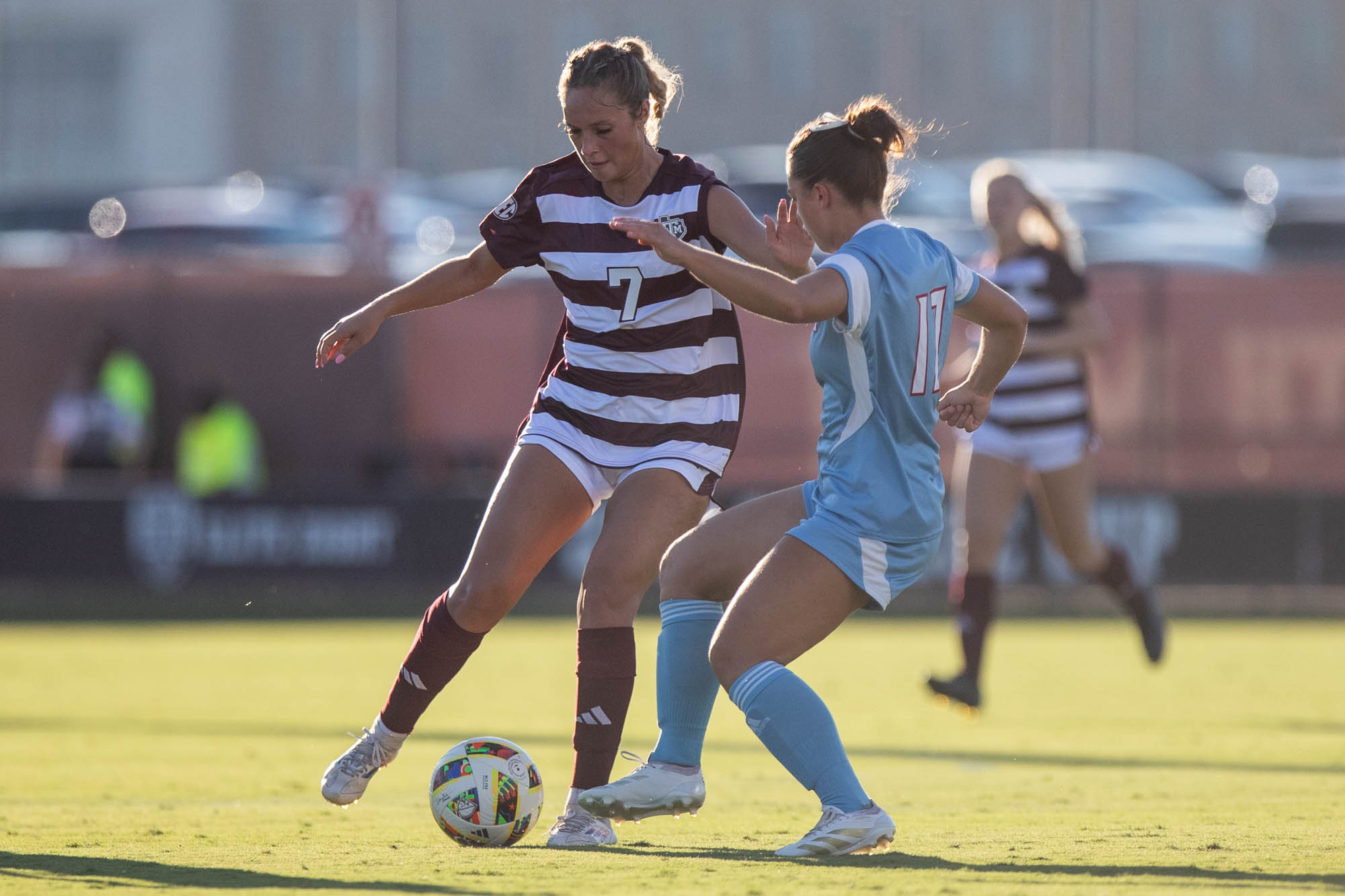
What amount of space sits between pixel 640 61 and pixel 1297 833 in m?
2.56

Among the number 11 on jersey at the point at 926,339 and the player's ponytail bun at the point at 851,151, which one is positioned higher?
the player's ponytail bun at the point at 851,151

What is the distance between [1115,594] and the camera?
8703mm

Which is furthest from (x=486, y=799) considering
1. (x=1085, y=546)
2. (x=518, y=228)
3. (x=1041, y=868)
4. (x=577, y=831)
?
(x=1085, y=546)

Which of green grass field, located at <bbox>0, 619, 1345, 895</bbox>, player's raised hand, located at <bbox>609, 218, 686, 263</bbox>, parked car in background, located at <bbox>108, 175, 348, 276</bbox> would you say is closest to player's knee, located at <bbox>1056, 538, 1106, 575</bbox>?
green grass field, located at <bbox>0, 619, 1345, 895</bbox>

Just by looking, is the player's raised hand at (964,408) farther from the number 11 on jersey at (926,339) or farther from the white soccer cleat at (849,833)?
the white soccer cleat at (849,833)

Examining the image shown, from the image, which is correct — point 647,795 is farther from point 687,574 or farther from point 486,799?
point 687,574

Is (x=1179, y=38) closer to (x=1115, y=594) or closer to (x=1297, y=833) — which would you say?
(x=1115, y=594)

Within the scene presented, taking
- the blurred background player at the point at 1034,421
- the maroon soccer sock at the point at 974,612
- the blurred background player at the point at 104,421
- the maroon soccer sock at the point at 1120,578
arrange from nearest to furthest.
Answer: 1. the maroon soccer sock at the point at 974,612
2. the blurred background player at the point at 1034,421
3. the maroon soccer sock at the point at 1120,578
4. the blurred background player at the point at 104,421

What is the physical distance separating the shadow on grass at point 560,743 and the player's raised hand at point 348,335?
2.62 metres

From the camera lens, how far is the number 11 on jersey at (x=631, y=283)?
5039 millimetres

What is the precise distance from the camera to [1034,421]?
8156 millimetres

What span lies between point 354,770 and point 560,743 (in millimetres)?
2435

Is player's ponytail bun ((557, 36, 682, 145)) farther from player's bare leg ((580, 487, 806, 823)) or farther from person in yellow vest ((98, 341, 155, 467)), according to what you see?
person in yellow vest ((98, 341, 155, 467))

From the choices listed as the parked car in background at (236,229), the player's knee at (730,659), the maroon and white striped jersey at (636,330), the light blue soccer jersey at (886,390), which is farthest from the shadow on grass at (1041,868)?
the parked car in background at (236,229)
